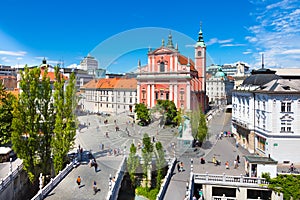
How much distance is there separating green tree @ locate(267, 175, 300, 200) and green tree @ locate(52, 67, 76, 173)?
1588 centimetres

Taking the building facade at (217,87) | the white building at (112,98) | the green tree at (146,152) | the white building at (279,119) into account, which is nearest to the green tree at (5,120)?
the green tree at (146,152)

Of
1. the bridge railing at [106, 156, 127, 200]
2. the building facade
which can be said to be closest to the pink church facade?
the bridge railing at [106, 156, 127, 200]

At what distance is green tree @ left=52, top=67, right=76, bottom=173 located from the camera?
2119cm

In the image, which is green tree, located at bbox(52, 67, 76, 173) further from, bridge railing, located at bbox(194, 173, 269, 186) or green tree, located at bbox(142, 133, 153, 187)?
bridge railing, located at bbox(194, 173, 269, 186)

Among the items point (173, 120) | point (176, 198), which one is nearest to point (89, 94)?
point (173, 120)

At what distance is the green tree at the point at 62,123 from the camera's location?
2119 cm

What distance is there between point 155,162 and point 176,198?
15.8 feet

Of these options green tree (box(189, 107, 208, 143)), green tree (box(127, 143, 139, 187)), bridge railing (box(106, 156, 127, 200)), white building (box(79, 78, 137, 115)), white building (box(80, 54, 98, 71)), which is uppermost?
white building (box(80, 54, 98, 71))

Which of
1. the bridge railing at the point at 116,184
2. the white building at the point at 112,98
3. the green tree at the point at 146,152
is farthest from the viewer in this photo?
the white building at the point at 112,98

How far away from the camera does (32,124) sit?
69.3ft

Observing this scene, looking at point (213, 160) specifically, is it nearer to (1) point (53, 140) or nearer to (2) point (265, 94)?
(2) point (265, 94)

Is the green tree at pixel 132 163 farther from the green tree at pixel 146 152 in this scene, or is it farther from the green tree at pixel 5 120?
the green tree at pixel 5 120

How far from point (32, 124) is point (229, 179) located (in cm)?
1604

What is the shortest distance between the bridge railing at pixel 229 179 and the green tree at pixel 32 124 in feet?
41.0
